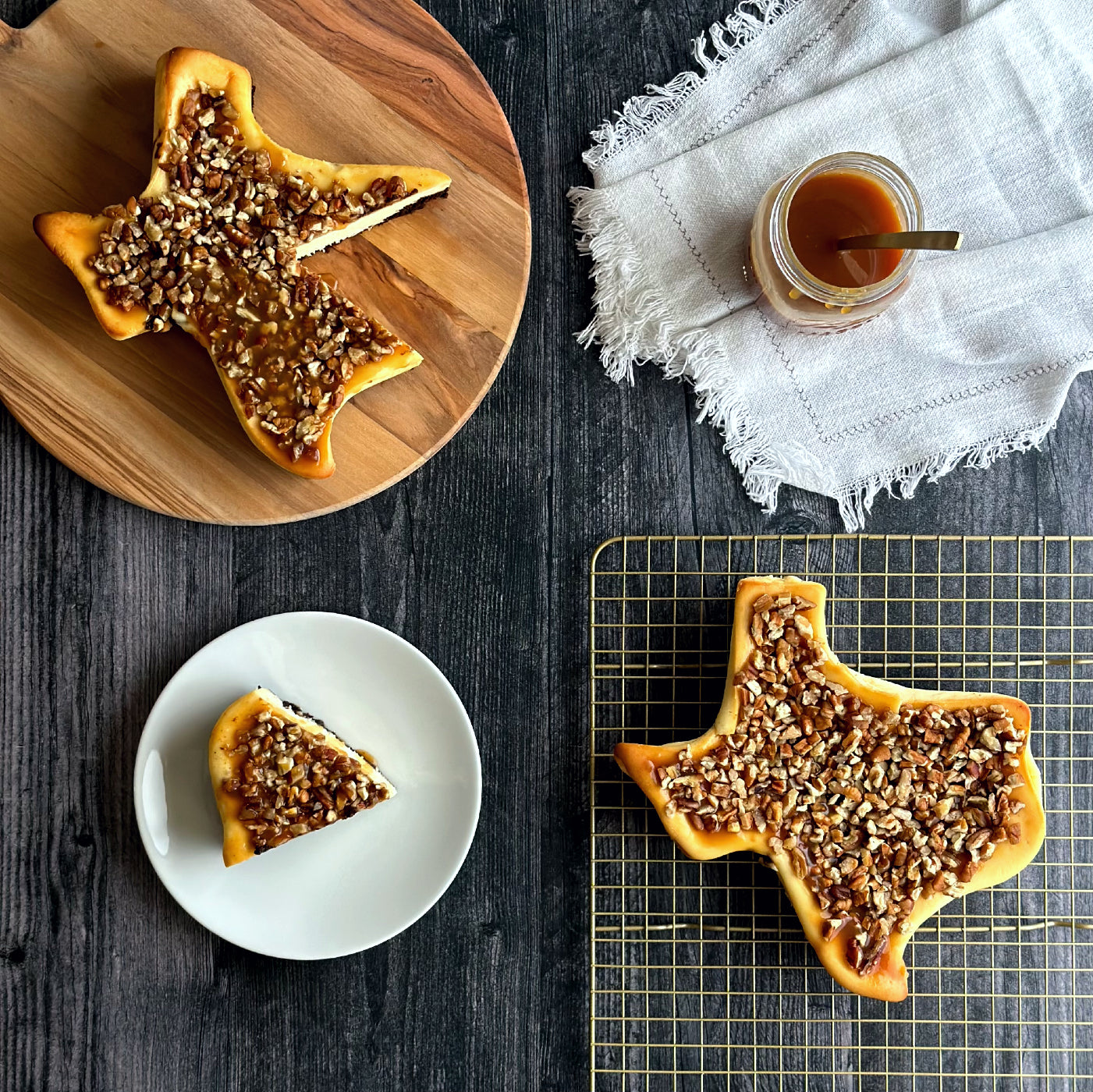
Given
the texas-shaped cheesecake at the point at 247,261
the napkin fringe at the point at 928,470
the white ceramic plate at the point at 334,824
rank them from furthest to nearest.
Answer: the napkin fringe at the point at 928,470 < the white ceramic plate at the point at 334,824 < the texas-shaped cheesecake at the point at 247,261

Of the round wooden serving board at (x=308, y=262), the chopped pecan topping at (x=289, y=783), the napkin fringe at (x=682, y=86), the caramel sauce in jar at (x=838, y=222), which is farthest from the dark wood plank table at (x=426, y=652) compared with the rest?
the caramel sauce in jar at (x=838, y=222)

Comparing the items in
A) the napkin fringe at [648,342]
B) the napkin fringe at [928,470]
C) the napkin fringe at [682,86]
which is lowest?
the napkin fringe at [928,470]

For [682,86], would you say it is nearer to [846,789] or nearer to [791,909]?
[846,789]

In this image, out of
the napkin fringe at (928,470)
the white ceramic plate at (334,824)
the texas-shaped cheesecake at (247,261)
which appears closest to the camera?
the texas-shaped cheesecake at (247,261)

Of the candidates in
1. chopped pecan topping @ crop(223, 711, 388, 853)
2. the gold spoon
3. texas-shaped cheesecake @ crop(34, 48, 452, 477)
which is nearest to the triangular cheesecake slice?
chopped pecan topping @ crop(223, 711, 388, 853)

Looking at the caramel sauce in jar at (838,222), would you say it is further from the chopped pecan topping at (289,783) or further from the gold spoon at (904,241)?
the chopped pecan topping at (289,783)

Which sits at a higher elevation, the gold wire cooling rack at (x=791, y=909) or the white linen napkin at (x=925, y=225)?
the white linen napkin at (x=925, y=225)

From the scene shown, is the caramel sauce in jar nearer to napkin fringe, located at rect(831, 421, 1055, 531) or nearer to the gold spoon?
the gold spoon

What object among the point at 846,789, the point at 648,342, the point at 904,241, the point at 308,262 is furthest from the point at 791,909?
the point at 308,262
